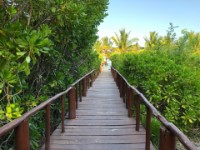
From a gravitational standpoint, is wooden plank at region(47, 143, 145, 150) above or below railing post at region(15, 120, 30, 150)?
below

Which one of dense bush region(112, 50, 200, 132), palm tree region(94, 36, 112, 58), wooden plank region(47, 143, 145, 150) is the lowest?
wooden plank region(47, 143, 145, 150)

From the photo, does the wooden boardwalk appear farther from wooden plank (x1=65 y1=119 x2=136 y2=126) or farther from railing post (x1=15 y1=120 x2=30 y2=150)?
railing post (x1=15 y1=120 x2=30 y2=150)

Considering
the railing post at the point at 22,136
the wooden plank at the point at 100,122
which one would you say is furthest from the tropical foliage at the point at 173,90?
the railing post at the point at 22,136

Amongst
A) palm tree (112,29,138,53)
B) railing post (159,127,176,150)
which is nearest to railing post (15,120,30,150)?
railing post (159,127,176,150)

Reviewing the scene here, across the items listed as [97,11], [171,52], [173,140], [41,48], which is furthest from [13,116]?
[171,52]

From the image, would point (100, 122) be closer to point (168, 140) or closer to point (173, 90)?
point (173, 90)

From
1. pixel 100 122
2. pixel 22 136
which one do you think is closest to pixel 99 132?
pixel 100 122

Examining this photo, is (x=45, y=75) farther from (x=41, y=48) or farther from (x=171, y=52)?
(x=171, y=52)

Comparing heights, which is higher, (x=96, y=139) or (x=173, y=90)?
(x=173, y=90)

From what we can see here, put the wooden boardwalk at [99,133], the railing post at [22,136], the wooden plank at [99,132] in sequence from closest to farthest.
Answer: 1. the railing post at [22,136]
2. the wooden boardwalk at [99,133]
3. the wooden plank at [99,132]

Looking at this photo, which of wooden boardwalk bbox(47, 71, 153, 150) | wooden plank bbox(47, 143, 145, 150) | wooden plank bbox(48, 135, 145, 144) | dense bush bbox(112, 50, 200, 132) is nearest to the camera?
wooden plank bbox(47, 143, 145, 150)

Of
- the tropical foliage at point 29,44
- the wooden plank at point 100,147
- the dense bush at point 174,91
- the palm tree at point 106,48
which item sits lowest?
the wooden plank at point 100,147

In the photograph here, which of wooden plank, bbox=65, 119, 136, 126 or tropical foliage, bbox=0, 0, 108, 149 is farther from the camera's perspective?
wooden plank, bbox=65, 119, 136, 126

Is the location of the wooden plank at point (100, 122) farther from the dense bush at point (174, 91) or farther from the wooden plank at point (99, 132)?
the dense bush at point (174, 91)
